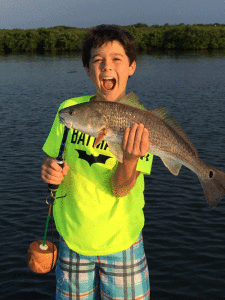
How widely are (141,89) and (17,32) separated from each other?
73.9 metres

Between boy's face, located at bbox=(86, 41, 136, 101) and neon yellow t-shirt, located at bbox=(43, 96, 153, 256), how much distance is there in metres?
0.57

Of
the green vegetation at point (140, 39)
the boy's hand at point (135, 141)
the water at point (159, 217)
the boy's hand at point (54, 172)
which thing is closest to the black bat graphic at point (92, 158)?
the boy's hand at point (54, 172)

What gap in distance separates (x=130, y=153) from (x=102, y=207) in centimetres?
65

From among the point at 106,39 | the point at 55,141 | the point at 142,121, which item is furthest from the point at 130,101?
the point at 55,141

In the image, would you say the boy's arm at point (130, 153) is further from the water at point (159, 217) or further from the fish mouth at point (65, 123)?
the water at point (159, 217)

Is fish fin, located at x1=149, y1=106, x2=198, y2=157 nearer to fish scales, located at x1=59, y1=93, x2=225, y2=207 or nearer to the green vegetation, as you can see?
fish scales, located at x1=59, y1=93, x2=225, y2=207

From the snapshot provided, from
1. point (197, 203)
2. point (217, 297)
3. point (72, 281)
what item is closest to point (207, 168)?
point (72, 281)

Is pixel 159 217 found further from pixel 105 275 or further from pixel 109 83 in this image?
pixel 109 83

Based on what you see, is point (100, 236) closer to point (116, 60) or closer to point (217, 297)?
point (116, 60)

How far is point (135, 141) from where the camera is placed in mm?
2998

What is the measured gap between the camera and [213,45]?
3403 inches

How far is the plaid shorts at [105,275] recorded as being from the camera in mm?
3197

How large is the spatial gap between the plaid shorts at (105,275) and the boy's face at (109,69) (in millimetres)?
1518

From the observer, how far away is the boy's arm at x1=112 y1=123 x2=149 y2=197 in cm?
299
